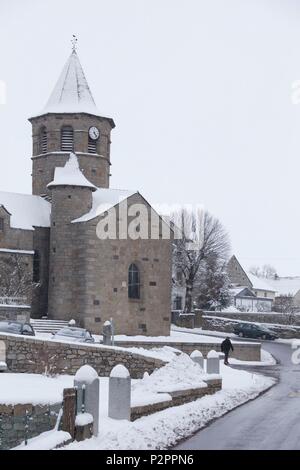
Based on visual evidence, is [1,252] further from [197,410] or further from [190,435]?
[190,435]

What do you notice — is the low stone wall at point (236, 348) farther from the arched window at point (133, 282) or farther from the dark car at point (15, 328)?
the dark car at point (15, 328)

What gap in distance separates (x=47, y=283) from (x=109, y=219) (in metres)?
6.11

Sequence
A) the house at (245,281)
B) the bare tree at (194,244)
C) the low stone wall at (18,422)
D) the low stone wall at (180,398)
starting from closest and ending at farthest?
the low stone wall at (18,422)
the low stone wall at (180,398)
the bare tree at (194,244)
the house at (245,281)

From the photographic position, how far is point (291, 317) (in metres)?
58.2

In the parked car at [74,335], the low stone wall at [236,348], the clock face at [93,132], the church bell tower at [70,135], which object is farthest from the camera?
the clock face at [93,132]

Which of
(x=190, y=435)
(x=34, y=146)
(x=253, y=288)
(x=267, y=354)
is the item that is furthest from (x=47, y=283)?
(x=253, y=288)

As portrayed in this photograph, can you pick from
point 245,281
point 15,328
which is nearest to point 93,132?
point 15,328

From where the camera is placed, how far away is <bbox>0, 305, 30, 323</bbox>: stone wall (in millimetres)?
37438

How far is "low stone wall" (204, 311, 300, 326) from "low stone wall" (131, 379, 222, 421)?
3676 cm

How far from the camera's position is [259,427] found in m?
→ 15.9

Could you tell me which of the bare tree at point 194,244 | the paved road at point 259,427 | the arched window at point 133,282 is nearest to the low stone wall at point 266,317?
the bare tree at point 194,244

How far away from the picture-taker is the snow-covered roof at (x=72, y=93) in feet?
162

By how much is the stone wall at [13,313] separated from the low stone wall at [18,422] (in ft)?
82.4

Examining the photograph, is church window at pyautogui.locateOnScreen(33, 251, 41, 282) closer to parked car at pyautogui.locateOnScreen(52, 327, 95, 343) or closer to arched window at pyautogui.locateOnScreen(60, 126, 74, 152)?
arched window at pyautogui.locateOnScreen(60, 126, 74, 152)
